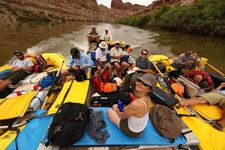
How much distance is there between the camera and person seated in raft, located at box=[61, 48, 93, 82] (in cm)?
489

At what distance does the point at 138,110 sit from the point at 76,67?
2774 mm

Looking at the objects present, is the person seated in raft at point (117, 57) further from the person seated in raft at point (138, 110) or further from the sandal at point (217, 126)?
the person seated in raft at point (138, 110)

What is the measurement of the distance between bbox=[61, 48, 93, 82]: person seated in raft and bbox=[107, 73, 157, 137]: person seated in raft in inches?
77.6

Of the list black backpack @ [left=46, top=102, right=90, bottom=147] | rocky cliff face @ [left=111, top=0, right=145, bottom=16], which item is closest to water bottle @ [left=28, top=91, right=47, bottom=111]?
black backpack @ [left=46, top=102, right=90, bottom=147]

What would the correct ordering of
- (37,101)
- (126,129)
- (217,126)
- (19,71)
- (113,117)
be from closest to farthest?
(126,129)
(113,117)
(217,126)
(37,101)
(19,71)

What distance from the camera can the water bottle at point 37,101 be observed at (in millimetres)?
4132

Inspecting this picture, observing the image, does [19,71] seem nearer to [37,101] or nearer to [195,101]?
[37,101]

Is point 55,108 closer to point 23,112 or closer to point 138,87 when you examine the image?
point 23,112

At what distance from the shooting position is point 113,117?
3342 mm

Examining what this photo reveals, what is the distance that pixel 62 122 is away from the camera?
9.96 ft

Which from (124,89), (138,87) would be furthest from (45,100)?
(138,87)

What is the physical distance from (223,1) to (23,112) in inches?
919

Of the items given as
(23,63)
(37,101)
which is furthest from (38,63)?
(37,101)

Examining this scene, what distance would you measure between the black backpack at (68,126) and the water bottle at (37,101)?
43.2 inches
